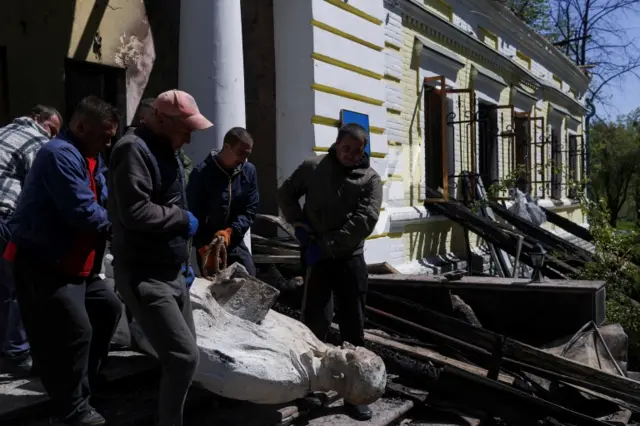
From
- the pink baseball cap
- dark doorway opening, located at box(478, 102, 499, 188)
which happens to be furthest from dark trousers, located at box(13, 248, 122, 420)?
dark doorway opening, located at box(478, 102, 499, 188)

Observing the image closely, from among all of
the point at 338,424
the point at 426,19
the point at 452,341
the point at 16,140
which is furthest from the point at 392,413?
the point at 426,19

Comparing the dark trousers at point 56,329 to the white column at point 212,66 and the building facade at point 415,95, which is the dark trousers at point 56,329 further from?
the building facade at point 415,95

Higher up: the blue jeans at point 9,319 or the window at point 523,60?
the window at point 523,60

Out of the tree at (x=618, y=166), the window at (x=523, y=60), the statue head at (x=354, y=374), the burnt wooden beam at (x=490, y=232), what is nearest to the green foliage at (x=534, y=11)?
the tree at (x=618, y=166)

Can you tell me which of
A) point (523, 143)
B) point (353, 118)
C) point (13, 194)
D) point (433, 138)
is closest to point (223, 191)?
point (13, 194)

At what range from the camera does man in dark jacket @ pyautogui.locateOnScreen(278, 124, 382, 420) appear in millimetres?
4207

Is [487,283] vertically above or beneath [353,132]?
beneath

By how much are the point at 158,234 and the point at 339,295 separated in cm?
167

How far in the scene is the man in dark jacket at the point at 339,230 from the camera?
421cm

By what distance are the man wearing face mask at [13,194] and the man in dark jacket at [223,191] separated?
0.91m

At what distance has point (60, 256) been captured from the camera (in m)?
3.06

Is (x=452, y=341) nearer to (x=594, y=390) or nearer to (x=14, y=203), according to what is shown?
(x=594, y=390)

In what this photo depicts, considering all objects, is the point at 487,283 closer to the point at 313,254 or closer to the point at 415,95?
the point at 313,254

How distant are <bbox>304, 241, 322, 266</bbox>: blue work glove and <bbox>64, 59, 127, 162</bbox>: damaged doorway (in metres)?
2.06
